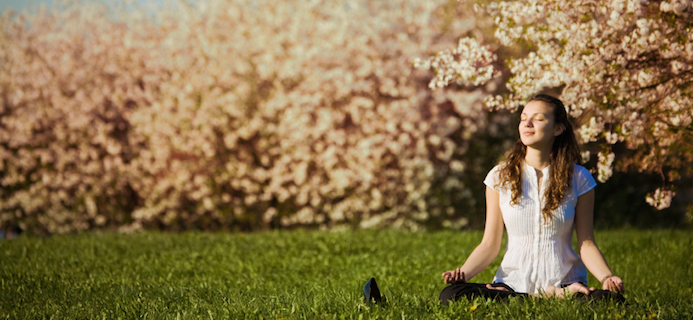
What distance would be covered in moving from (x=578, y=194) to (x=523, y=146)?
41 cm

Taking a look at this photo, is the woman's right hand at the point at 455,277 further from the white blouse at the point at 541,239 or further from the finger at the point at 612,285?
the finger at the point at 612,285

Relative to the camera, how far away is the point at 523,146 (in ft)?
11.9

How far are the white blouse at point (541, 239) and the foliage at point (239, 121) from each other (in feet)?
19.6

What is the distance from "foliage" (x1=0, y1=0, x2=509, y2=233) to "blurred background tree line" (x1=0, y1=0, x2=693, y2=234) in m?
0.03

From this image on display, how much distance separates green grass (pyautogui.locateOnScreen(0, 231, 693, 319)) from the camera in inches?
137

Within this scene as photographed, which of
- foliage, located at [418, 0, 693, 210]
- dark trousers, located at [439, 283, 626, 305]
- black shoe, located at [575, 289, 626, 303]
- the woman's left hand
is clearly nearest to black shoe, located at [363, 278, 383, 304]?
dark trousers, located at [439, 283, 626, 305]

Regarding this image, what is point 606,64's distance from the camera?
441 centimetres

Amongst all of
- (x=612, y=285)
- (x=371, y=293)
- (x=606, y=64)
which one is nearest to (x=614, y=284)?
(x=612, y=285)

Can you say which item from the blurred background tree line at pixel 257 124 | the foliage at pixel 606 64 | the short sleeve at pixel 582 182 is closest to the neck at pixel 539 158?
the short sleeve at pixel 582 182

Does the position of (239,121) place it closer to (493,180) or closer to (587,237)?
(493,180)

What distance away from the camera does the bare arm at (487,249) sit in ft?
11.3

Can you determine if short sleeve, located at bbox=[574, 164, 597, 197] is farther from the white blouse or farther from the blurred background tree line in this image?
the blurred background tree line

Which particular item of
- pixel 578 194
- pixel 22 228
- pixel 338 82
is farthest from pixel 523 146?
pixel 22 228

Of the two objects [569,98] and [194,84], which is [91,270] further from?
[194,84]
